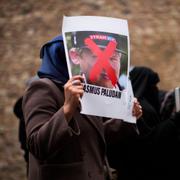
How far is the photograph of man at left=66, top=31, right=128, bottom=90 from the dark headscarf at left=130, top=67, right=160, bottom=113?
140cm

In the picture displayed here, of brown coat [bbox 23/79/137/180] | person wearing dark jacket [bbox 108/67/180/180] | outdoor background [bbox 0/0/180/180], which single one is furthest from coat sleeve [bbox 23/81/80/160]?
outdoor background [bbox 0/0/180/180]

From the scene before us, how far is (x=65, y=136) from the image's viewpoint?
8.13 ft

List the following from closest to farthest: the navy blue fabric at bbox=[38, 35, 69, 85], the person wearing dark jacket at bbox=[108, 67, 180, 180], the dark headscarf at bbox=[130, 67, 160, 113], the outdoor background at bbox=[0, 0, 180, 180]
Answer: the navy blue fabric at bbox=[38, 35, 69, 85]
the person wearing dark jacket at bbox=[108, 67, 180, 180]
the dark headscarf at bbox=[130, 67, 160, 113]
the outdoor background at bbox=[0, 0, 180, 180]

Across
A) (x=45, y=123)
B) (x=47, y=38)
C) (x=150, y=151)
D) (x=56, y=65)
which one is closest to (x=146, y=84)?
(x=150, y=151)

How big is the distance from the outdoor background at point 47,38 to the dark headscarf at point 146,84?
2.73 m

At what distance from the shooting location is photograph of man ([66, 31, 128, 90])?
2.56 m

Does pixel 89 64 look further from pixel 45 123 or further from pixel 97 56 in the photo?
pixel 45 123

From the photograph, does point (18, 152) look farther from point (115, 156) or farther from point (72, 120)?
point (72, 120)

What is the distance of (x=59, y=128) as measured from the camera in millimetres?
2484

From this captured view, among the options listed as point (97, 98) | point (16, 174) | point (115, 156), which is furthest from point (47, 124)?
point (16, 174)

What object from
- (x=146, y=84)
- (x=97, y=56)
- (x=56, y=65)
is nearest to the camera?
(x=97, y=56)

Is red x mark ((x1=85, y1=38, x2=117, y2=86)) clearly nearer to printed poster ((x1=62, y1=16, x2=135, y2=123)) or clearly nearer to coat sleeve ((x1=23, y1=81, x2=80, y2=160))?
printed poster ((x1=62, y1=16, x2=135, y2=123))

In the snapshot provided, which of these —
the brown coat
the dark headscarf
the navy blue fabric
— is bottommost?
the dark headscarf

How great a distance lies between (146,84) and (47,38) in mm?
3537
